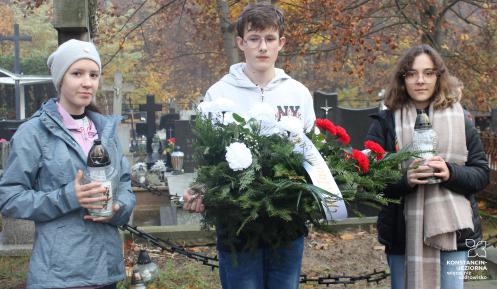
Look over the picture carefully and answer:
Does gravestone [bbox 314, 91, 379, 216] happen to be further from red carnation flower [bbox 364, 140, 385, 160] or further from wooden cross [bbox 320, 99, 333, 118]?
red carnation flower [bbox 364, 140, 385, 160]

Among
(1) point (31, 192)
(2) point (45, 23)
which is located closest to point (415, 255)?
(1) point (31, 192)

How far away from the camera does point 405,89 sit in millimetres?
3146

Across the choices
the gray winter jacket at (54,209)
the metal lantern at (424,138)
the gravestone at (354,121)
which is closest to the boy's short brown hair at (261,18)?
the metal lantern at (424,138)

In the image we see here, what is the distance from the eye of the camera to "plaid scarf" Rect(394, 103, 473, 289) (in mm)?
2957

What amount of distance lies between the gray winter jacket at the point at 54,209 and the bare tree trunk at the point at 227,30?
7915 mm

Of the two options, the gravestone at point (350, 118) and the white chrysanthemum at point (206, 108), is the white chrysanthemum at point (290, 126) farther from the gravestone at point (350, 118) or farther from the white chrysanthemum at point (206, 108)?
the gravestone at point (350, 118)

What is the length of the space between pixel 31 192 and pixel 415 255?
188 centimetres

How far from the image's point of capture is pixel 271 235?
2.56 metres

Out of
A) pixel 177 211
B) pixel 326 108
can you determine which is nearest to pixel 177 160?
pixel 177 211

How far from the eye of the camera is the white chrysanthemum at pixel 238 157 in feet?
7.79

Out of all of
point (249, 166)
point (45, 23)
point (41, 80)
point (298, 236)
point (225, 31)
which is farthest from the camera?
point (45, 23)

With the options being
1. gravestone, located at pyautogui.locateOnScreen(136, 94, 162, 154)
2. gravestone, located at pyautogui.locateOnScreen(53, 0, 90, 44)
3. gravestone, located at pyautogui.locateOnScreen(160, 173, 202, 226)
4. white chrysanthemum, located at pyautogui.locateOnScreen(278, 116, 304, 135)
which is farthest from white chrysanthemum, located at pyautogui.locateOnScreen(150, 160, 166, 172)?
white chrysanthemum, located at pyautogui.locateOnScreen(278, 116, 304, 135)

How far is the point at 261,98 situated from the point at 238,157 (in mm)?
638

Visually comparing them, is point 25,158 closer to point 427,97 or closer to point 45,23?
point 427,97
